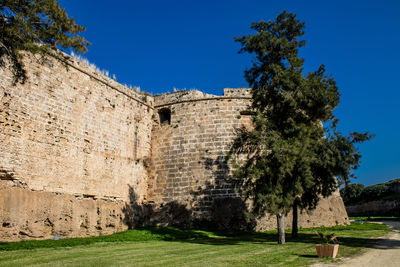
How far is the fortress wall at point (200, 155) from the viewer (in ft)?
57.1

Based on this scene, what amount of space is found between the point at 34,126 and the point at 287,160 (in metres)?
9.45

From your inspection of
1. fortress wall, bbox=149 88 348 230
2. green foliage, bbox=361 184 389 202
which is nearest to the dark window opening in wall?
fortress wall, bbox=149 88 348 230

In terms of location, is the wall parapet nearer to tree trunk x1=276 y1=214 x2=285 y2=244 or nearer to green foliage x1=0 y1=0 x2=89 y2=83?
tree trunk x1=276 y1=214 x2=285 y2=244

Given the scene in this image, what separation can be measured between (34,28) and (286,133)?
9.13 meters

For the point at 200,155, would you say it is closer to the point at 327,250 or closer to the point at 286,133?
the point at 286,133

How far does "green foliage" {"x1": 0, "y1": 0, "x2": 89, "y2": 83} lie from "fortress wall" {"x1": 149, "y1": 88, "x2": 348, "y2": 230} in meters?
10.2

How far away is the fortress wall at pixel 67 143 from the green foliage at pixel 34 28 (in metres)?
3.78

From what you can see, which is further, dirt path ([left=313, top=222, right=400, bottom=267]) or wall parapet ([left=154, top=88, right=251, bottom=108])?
wall parapet ([left=154, top=88, right=251, bottom=108])

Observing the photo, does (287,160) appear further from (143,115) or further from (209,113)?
(143,115)

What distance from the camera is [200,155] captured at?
18062mm

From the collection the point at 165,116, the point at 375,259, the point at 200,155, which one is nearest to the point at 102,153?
the point at 200,155

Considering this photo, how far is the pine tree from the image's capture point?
11.8 meters

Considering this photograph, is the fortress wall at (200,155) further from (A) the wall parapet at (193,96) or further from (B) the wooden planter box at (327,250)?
(B) the wooden planter box at (327,250)

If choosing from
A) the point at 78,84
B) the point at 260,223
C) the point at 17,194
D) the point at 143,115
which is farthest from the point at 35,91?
the point at 260,223
